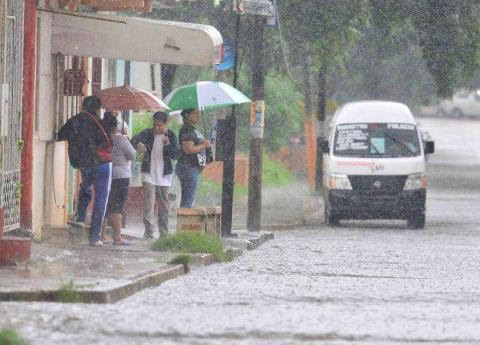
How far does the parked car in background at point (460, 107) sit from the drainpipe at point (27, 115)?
71.9 meters

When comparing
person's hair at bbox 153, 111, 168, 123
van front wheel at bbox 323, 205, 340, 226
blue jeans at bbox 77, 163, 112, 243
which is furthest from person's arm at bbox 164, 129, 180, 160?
van front wheel at bbox 323, 205, 340, 226

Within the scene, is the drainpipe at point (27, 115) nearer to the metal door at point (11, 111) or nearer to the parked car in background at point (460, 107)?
the metal door at point (11, 111)

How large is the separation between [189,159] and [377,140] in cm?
807

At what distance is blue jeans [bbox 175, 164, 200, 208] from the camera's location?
1930cm

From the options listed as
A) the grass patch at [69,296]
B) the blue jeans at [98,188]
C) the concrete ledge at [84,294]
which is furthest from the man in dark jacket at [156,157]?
the grass patch at [69,296]

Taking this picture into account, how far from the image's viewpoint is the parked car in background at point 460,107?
289ft

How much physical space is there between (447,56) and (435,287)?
48.5 ft

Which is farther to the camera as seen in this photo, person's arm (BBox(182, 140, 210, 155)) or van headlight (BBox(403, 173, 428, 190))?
van headlight (BBox(403, 173, 428, 190))

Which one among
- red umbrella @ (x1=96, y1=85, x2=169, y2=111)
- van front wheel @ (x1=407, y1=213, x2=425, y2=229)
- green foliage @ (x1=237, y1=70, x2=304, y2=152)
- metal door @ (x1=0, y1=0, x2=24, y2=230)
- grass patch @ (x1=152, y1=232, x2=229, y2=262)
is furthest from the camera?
green foliage @ (x1=237, y1=70, x2=304, y2=152)

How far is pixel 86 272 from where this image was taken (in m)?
13.1

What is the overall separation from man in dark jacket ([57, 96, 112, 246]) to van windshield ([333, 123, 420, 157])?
10.5 metres

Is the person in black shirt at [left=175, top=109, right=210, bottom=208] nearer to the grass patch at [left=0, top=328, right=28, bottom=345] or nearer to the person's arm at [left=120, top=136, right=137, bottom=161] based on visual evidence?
the person's arm at [left=120, top=136, right=137, bottom=161]

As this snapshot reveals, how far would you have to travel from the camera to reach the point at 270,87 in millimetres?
42125

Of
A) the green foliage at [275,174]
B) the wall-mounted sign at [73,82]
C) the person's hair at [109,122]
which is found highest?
the wall-mounted sign at [73,82]
